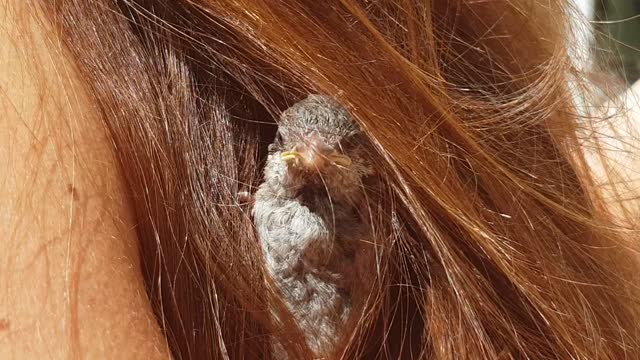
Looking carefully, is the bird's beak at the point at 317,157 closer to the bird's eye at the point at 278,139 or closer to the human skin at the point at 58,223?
the bird's eye at the point at 278,139

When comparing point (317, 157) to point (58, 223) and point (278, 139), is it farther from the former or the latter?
point (58, 223)

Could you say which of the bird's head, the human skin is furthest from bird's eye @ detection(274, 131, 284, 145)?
the human skin

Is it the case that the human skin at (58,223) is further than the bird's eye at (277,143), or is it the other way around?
the bird's eye at (277,143)

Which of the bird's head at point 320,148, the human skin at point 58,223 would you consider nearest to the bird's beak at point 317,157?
the bird's head at point 320,148

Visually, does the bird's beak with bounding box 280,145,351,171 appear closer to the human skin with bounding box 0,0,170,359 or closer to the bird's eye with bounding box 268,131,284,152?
the bird's eye with bounding box 268,131,284,152

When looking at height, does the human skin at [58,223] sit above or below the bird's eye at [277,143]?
below

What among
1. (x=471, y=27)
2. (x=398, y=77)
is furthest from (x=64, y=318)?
(x=471, y=27)
